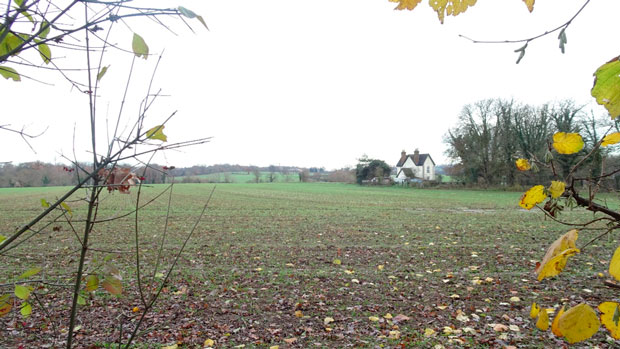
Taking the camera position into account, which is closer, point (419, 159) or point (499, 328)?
point (499, 328)

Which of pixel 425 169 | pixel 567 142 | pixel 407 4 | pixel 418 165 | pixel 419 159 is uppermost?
pixel 419 159

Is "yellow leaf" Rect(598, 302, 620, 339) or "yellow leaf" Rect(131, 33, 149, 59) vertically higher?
"yellow leaf" Rect(131, 33, 149, 59)

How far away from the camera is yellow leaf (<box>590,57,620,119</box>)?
69 cm

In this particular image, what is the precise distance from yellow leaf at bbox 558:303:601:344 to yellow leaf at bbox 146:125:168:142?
112 cm

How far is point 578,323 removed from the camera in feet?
2.36

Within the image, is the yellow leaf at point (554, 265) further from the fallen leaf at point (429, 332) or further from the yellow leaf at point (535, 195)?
the fallen leaf at point (429, 332)

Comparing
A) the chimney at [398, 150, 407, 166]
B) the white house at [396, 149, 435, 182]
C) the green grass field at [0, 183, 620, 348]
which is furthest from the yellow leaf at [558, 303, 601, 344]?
the chimney at [398, 150, 407, 166]

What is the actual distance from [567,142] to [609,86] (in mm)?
212

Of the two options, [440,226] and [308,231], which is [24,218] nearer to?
[308,231]

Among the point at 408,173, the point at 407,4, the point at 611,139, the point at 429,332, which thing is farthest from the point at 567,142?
the point at 408,173

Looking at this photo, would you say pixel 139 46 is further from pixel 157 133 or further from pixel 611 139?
pixel 611 139

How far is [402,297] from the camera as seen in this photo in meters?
5.09

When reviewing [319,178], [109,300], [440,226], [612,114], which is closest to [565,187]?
[612,114]

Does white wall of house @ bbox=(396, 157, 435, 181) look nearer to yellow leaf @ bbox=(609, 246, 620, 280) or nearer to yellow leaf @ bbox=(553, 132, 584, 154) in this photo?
yellow leaf @ bbox=(553, 132, 584, 154)
